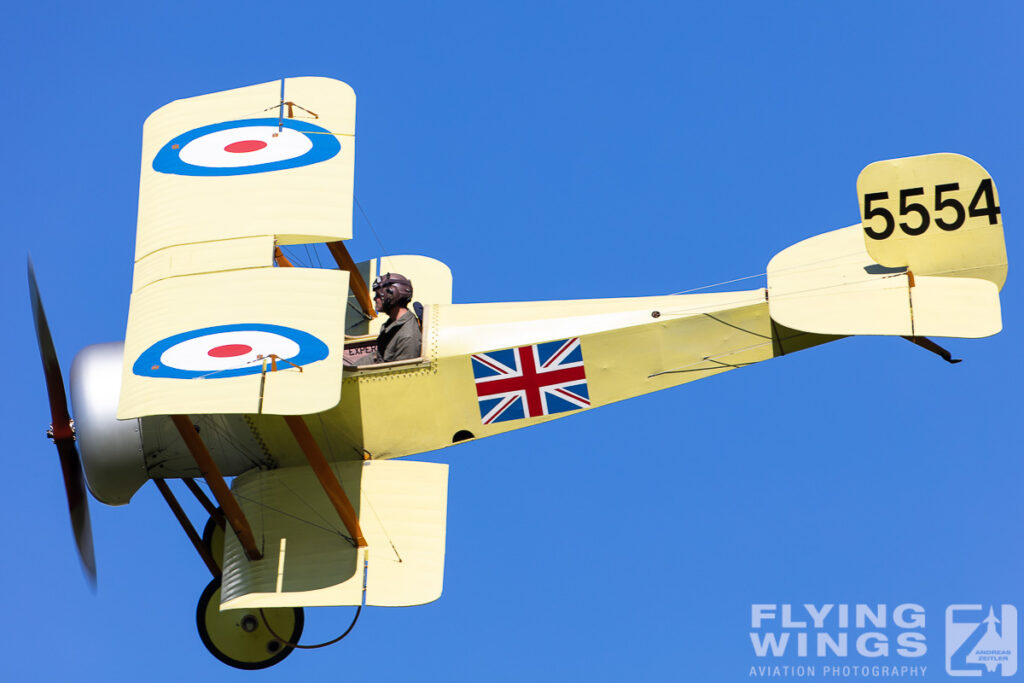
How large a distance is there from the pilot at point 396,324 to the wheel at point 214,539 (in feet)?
7.16

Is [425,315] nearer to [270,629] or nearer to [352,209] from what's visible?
[352,209]

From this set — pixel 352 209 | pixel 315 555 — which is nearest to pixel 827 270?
pixel 352 209

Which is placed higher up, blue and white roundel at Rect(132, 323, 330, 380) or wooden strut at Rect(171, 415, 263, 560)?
blue and white roundel at Rect(132, 323, 330, 380)

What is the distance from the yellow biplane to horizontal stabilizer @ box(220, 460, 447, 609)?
0.02 metres

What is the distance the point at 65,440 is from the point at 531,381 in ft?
13.2

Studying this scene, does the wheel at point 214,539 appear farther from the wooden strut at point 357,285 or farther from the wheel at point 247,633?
the wooden strut at point 357,285

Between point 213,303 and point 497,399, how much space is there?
8.20 ft

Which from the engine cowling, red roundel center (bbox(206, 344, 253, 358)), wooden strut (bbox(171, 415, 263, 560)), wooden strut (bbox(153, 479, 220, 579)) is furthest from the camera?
wooden strut (bbox(153, 479, 220, 579))

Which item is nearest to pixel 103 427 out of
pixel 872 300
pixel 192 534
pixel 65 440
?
pixel 65 440

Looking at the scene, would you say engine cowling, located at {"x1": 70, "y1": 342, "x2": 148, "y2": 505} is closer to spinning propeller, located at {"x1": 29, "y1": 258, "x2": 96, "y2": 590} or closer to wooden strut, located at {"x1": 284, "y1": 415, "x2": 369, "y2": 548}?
spinning propeller, located at {"x1": 29, "y1": 258, "x2": 96, "y2": 590}

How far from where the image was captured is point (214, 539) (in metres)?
14.2

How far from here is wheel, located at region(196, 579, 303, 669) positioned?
44.1 ft

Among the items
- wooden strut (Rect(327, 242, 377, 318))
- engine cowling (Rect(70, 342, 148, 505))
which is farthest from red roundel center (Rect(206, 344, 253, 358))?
wooden strut (Rect(327, 242, 377, 318))

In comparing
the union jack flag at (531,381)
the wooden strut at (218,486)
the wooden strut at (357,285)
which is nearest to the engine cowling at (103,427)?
the wooden strut at (218,486)
